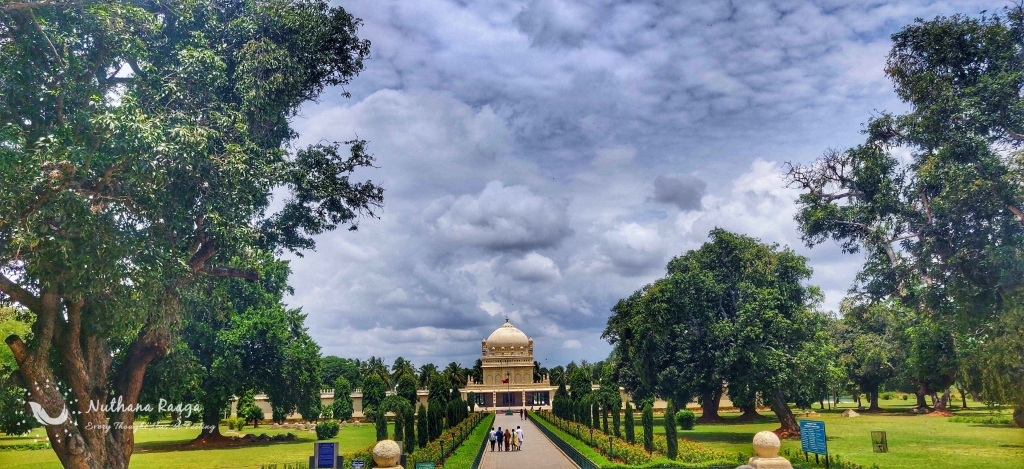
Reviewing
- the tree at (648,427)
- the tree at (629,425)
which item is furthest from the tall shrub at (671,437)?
the tree at (629,425)

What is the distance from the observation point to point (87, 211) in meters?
11.4

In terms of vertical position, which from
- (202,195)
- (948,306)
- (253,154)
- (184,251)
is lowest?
(948,306)

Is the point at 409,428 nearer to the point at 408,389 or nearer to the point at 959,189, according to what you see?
the point at 959,189

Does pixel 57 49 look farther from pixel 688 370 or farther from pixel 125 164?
pixel 688 370

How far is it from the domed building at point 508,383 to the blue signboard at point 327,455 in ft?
241

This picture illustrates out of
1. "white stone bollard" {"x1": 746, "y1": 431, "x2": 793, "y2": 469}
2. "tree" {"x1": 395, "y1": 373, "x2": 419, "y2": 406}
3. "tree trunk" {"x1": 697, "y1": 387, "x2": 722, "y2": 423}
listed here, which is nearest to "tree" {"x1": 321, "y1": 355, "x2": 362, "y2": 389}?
"tree" {"x1": 395, "y1": 373, "x2": 419, "y2": 406}

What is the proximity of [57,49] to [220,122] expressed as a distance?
11.0ft

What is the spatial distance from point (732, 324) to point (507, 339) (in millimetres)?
66515

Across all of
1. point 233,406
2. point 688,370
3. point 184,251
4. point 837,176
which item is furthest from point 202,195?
point 233,406

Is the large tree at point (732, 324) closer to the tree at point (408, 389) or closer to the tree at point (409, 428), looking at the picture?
the tree at point (409, 428)

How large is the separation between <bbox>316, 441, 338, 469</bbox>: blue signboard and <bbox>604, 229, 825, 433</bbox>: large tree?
844 inches

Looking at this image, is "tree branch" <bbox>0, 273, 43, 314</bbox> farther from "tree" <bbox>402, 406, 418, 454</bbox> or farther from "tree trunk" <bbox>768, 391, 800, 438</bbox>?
"tree trunk" <bbox>768, 391, 800, 438</bbox>

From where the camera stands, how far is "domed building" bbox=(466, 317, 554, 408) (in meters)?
87.8

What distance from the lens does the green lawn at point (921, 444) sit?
67.4 ft
